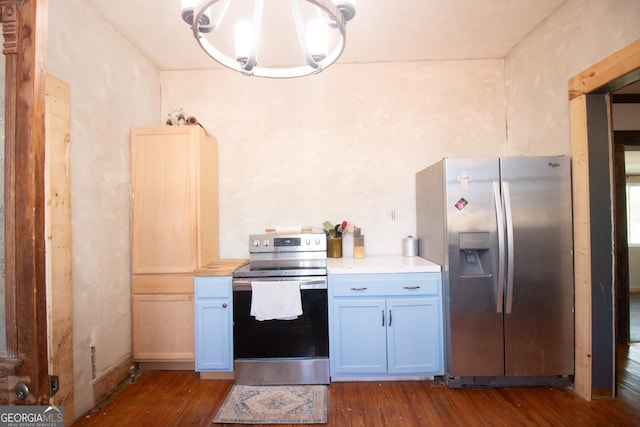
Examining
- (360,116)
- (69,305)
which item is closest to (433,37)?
(360,116)

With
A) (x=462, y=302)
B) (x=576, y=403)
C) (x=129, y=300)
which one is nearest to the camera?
(x=576, y=403)

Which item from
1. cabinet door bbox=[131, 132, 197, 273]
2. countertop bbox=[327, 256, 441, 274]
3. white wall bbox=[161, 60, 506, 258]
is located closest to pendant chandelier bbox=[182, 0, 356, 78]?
white wall bbox=[161, 60, 506, 258]

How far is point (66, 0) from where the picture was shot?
6.11 feet

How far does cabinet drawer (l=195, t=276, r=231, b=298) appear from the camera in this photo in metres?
2.23

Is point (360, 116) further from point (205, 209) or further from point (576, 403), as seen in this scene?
point (576, 403)

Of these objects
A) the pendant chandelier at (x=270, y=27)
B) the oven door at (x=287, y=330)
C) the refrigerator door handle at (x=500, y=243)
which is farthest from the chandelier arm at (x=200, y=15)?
the refrigerator door handle at (x=500, y=243)

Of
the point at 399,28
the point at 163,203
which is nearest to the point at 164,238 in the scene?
the point at 163,203

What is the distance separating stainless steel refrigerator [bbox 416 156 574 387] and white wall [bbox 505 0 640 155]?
42cm

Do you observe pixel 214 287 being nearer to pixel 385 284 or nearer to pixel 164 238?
pixel 164 238

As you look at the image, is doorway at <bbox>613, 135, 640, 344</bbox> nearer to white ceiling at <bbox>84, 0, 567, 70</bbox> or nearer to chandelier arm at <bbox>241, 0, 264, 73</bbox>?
white ceiling at <bbox>84, 0, 567, 70</bbox>

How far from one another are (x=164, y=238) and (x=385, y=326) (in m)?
1.94

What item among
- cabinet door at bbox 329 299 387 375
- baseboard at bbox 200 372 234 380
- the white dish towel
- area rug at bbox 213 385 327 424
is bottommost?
area rug at bbox 213 385 327 424

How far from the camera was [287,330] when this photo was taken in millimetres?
2170

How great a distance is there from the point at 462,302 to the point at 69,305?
2671 millimetres
